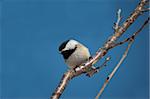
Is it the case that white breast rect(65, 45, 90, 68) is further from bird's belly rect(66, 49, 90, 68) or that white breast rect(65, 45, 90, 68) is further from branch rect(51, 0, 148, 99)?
branch rect(51, 0, 148, 99)

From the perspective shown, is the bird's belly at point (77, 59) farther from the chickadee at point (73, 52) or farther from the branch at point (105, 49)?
the branch at point (105, 49)

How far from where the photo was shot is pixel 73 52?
2234 mm

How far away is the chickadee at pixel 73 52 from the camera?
203 cm

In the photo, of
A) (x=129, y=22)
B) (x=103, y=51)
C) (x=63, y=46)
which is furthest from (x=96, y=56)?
(x=63, y=46)

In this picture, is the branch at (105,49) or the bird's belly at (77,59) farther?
the bird's belly at (77,59)

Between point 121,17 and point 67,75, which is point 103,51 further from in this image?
point 121,17

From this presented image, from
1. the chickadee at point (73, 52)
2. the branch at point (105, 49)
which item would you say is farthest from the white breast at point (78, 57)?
the branch at point (105, 49)

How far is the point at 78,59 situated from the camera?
205 centimetres

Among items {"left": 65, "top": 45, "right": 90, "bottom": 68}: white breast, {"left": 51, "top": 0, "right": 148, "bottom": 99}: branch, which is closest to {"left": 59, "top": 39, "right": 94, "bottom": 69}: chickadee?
{"left": 65, "top": 45, "right": 90, "bottom": 68}: white breast

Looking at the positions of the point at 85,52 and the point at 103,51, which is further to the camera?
the point at 85,52

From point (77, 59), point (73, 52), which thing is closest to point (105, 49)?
Result: point (77, 59)

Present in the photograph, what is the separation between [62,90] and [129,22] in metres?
0.35

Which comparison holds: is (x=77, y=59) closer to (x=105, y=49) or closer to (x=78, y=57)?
(x=78, y=57)

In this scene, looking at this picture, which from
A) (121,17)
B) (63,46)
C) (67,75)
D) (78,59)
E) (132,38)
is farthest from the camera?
(63,46)
